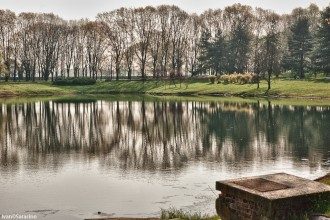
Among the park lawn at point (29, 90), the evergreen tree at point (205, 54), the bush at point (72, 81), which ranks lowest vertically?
the park lawn at point (29, 90)

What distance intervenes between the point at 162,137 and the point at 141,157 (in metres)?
9.41

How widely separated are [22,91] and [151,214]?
8927 cm

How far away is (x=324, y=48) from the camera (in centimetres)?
9975

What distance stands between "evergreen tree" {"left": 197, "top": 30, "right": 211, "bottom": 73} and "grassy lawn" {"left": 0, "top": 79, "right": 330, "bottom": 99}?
8469 mm

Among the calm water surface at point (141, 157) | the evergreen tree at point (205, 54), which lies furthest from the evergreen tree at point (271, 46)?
the calm water surface at point (141, 157)

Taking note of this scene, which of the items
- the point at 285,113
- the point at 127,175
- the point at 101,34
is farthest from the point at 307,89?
the point at 127,175

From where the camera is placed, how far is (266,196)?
1148 cm

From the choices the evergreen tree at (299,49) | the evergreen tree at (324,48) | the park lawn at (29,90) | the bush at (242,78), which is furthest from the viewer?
the evergreen tree at (299,49)

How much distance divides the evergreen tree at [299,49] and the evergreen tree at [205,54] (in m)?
19.9

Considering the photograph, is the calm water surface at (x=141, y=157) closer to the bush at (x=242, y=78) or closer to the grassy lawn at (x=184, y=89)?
the grassy lawn at (x=184, y=89)

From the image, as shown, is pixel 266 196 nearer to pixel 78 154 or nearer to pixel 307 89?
pixel 78 154

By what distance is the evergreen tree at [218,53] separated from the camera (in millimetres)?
120562

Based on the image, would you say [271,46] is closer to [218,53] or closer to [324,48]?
[324,48]

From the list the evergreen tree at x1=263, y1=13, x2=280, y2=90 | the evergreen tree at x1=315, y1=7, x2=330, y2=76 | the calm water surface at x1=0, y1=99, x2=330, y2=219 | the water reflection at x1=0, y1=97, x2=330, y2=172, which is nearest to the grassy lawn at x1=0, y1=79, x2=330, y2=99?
the evergreen tree at x1=263, y1=13, x2=280, y2=90
